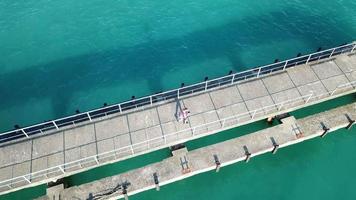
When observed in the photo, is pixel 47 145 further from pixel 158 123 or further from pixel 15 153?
pixel 158 123

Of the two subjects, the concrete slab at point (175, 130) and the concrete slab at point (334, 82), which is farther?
the concrete slab at point (334, 82)

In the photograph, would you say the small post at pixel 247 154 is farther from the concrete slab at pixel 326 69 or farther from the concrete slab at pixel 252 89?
the concrete slab at pixel 326 69

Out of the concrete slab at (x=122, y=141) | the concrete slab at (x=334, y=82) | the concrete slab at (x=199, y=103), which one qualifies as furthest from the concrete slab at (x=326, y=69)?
the concrete slab at (x=122, y=141)

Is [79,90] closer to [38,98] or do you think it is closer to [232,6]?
[38,98]

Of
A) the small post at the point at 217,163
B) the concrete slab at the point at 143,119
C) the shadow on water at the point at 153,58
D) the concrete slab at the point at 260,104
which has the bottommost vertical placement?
the small post at the point at 217,163

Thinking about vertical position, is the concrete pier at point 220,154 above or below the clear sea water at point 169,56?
below

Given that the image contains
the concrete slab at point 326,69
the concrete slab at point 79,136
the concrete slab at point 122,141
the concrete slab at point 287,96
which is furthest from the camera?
the concrete slab at point 326,69

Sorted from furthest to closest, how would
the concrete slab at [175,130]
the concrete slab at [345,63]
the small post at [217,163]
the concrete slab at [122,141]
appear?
the concrete slab at [345,63], the small post at [217,163], the concrete slab at [175,130], the concrete slab at [122,141]
